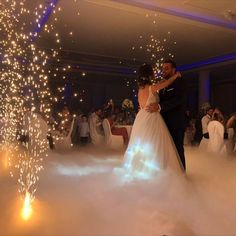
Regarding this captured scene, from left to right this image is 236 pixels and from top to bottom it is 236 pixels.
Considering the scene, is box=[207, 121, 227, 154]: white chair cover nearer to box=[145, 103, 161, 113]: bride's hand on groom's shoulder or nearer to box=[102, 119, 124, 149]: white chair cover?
box=[102, 119, 124, 149]: white chair cover

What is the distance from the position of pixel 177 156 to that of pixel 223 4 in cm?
359

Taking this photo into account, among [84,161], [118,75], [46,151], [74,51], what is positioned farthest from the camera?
[118,75]

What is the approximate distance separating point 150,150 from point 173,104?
62cm

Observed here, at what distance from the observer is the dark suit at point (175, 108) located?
12.9 feet

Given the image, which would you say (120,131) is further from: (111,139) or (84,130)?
(84,130)

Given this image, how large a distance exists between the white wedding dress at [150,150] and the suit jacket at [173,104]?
0.13 metres

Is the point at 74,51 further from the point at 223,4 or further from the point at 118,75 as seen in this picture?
the point at 223,4

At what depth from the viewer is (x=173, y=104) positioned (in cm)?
391

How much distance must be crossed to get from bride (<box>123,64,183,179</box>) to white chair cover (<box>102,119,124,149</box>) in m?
3.71

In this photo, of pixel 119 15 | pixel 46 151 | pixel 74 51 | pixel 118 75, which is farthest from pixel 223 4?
pixel 118 75

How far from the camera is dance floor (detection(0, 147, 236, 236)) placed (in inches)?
88.9

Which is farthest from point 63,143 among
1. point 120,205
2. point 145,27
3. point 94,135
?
point 120,205

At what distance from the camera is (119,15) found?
666cm

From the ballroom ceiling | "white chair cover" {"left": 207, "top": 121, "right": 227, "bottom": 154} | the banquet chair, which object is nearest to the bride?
the ballroom ceiling
